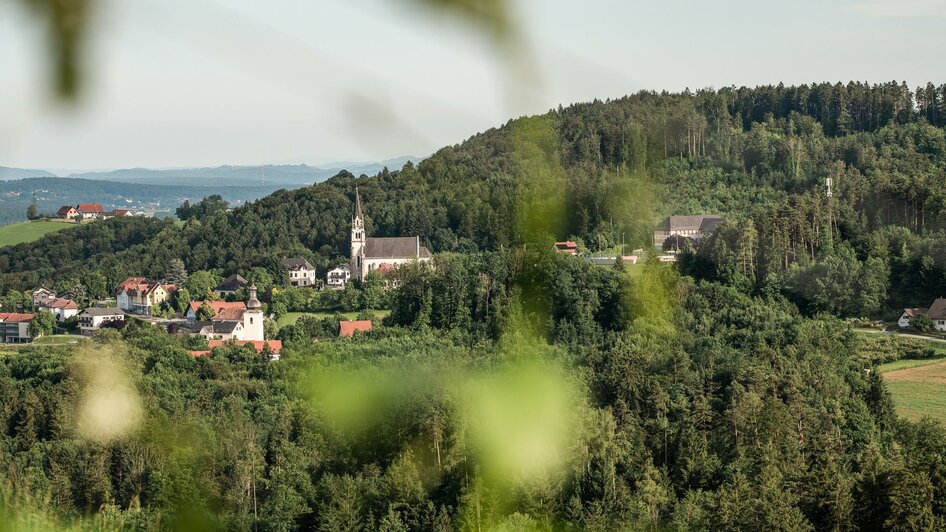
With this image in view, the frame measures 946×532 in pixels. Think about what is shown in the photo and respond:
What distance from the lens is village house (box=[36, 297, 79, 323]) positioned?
1496 inches

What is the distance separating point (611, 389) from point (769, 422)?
Result: 288 centimetres

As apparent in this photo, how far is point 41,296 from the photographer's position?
40.9 metres

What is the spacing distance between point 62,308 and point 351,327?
12.7 m

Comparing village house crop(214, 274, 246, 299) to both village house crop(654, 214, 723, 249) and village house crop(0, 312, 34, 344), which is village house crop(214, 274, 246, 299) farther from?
Result: village house crop(654, 214, 723, 249)

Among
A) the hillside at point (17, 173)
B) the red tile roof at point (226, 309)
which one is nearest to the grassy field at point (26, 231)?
the red tile roof at point (226, 309)

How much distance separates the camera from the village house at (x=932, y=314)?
28492 millimetres

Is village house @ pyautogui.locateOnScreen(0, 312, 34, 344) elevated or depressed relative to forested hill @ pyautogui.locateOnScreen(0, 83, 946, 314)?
depressed

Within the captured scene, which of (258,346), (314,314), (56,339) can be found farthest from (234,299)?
(258,346)

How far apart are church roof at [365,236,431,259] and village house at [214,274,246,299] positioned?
205 inches

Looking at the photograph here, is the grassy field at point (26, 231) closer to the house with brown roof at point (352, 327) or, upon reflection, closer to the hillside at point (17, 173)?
the house with brown roof at point (352, 327)

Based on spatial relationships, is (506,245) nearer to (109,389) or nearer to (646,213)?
(109,389)

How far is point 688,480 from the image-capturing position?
640 inches

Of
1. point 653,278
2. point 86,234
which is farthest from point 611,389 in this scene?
point 86,234

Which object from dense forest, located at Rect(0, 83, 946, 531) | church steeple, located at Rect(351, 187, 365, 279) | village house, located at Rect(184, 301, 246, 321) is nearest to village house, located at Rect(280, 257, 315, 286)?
dense forest, located at Rect(0, 83, 946, 531)
